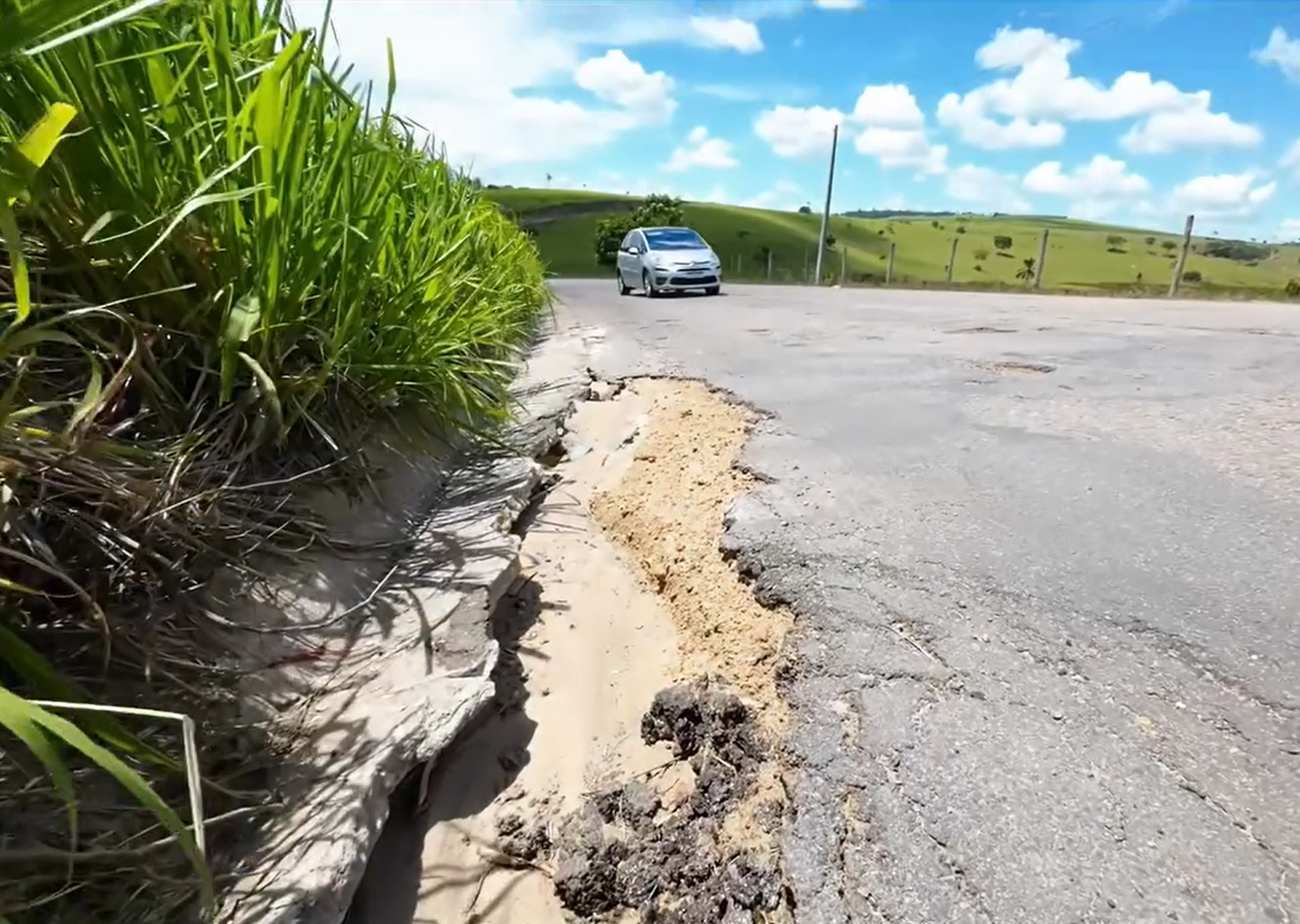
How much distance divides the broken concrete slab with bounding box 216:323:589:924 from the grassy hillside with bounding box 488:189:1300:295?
113ft

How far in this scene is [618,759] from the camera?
1.62 m

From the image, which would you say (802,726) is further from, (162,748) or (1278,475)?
(1278,475)

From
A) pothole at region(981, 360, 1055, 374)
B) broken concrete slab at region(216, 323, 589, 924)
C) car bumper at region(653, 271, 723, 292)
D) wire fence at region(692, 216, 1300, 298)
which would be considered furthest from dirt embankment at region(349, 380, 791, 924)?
wire fence at region(692, 216, 1300, 298)

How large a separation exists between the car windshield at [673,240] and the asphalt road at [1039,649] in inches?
415

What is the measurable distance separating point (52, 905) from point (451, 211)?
3.44m

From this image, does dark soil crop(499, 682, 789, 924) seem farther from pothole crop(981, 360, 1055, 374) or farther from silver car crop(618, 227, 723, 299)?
silver car crop(618, 227, 723, 299)

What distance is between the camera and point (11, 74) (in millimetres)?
1498

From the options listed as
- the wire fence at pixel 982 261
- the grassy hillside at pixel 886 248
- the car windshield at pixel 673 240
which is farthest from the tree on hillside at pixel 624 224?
the car windshield at pixel 673 240

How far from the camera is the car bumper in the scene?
43.3 ft

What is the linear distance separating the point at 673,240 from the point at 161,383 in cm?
1316

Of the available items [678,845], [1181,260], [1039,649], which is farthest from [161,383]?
[1181,260]

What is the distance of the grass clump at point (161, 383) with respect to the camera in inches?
41.5

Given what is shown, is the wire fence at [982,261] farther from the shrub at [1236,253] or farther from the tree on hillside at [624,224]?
the tree on hillside at [624,224]

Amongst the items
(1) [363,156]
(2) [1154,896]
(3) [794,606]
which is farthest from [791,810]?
(1) [363,156]
